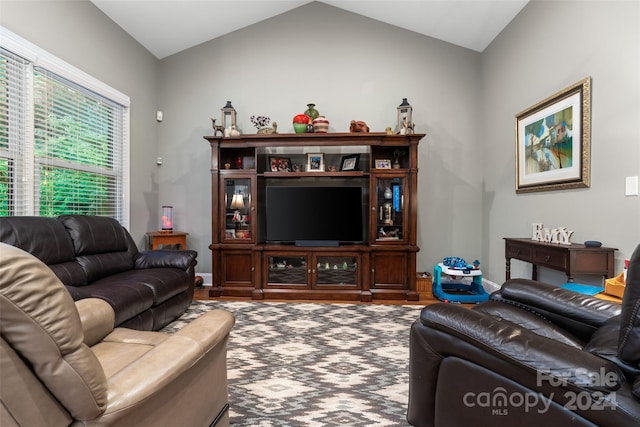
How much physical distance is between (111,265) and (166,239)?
113 cm

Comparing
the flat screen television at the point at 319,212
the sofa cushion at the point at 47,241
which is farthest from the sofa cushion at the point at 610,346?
the sofa cushion at the point at 47,241

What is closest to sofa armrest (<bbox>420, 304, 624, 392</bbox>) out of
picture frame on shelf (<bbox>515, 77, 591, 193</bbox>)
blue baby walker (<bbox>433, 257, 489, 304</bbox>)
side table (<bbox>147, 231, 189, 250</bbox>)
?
picture frame on shelf (<bbox>515, 77, 591, 193</bbox>)

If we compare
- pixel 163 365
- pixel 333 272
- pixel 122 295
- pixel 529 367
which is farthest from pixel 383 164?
pixel 163 365

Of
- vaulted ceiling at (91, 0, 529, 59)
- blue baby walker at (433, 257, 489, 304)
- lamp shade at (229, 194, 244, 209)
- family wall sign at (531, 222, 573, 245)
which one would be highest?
vaulted ceiling at (91, 0, 529, 59)

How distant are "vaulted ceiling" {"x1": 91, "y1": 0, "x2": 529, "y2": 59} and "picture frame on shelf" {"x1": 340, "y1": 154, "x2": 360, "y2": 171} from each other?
1.90 metres

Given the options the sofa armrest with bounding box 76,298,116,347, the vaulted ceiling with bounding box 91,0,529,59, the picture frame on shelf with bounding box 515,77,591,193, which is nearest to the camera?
the sofa armrest with bounding box 76,298,116,347

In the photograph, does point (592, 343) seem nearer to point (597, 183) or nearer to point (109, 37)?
point (597, 183)

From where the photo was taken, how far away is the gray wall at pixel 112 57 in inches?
112

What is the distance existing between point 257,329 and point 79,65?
3144 millimetres

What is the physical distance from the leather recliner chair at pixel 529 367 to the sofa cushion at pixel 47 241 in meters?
2.64

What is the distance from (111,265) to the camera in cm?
309

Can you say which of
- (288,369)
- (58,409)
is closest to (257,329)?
(288,369)

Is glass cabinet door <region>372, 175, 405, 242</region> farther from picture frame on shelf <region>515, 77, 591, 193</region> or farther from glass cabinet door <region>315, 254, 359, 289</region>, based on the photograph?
picture frame on shelf <region>515, 77, 591, 193</region>

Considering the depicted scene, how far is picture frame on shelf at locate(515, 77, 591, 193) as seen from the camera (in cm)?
273
